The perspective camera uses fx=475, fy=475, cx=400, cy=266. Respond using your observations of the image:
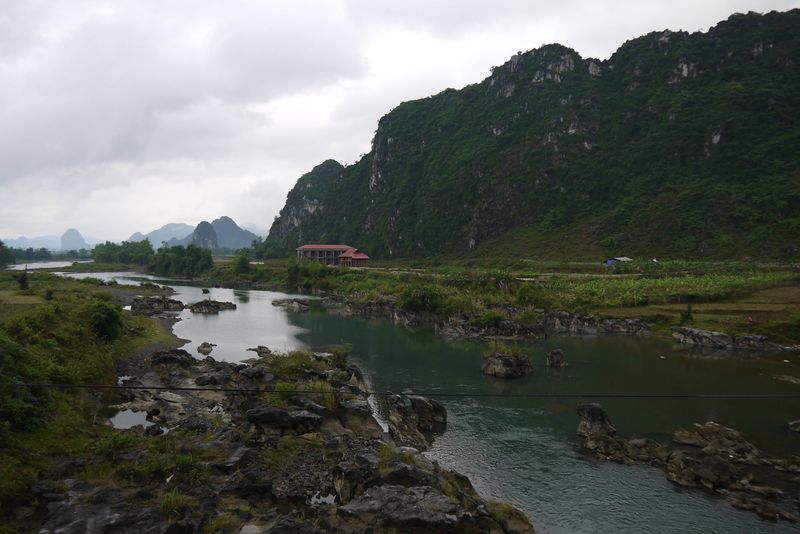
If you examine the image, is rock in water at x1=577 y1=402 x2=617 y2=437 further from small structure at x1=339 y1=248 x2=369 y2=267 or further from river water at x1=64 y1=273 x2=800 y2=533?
small structure at x1=339 y1=248 x2=369 y2=267

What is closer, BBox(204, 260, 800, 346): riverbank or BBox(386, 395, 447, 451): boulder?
BBox(386, 395, 447, 451): boulder

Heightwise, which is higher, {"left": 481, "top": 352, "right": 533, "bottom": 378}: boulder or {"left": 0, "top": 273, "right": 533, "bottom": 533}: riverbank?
{"left": 0, "top": 273, "right": 533, "bottom": 533}: riverbank

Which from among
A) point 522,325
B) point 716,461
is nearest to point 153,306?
point 522,325

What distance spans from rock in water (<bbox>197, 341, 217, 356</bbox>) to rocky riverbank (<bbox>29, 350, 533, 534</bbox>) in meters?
13.9

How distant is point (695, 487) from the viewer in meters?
18.8

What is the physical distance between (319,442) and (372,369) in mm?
16872

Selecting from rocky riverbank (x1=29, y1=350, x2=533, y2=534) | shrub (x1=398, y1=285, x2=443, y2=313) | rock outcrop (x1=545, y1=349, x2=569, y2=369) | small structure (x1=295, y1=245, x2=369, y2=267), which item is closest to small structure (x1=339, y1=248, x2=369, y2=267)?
small structure (x1=295, y1=245, x2=369, y2=267)

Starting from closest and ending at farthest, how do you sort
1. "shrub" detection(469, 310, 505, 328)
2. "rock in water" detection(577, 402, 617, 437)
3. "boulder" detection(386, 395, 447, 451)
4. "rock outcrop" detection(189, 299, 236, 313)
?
"rock in water" detection(577, 402, 617, 437) < "boulder" detection(386, 395, 447, 451) < "shrub" detection(469, 310, 505, 328) < "rock outcrop" detection(189, 299, 236, 313)

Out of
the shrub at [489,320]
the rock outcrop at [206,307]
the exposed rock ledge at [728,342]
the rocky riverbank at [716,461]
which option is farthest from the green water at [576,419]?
the rock outcrop at [206,307]

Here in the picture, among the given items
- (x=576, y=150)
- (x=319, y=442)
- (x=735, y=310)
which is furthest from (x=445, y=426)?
(x=576, y=150)

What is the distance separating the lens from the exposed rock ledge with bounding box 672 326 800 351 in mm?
43719

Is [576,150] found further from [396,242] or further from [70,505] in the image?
[70,505]

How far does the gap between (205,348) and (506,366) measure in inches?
1002

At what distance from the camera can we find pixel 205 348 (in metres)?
41.2
